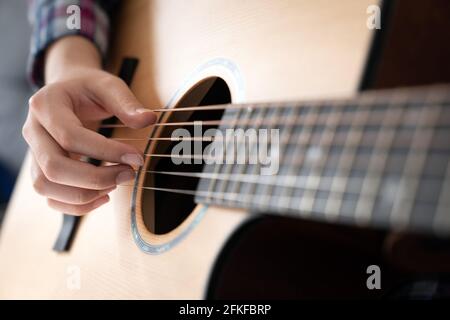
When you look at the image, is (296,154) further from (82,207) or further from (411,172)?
(82,207)

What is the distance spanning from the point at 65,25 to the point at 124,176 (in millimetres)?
450

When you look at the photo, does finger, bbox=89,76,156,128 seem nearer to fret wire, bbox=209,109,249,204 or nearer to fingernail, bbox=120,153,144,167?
fingernail, bbox=120,153,144,167

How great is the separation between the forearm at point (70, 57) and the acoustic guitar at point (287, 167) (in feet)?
0.41

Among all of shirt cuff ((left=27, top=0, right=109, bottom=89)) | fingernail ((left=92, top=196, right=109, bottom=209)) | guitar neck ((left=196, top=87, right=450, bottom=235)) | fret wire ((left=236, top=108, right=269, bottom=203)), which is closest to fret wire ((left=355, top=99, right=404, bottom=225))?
guitar neck ((left=196, top=87, right=450, bottom=235))

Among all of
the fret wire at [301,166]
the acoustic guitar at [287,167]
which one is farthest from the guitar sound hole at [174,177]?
the fret wire at [301,166]

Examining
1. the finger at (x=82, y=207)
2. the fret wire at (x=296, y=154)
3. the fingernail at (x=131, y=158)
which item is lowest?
the fret wire at (x=296, y=154)

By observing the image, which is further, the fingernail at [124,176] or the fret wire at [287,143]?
the fingernail at [124,176]

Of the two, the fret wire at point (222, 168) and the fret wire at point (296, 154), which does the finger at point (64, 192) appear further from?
the fret wire at point (296, 154)

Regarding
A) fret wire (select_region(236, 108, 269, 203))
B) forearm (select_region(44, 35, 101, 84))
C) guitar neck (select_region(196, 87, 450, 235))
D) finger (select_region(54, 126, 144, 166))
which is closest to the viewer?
guitar neck (select_region(196, 87, 450, 235))

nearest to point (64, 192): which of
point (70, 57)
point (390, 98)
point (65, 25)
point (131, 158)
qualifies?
point (131, 158)

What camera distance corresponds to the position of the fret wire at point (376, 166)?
1.02 ft

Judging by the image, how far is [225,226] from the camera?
1.45 ft

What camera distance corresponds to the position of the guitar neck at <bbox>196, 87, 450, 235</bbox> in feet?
0.94

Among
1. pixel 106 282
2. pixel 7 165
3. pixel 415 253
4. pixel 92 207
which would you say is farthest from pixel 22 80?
pixel 415 253
